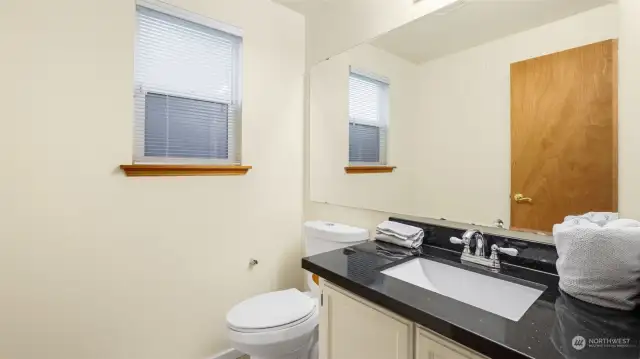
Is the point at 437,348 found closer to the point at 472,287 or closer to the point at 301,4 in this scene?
the point at 472,287

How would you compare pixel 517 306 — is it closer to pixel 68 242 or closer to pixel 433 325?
pixel 433 325

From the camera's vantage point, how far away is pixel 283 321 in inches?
54.4

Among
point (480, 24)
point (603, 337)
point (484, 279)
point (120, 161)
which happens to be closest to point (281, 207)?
point (120, 161)

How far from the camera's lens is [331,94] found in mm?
1947

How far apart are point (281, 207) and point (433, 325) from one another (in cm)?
148

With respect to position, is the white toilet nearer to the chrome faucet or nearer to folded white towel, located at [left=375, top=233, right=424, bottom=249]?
folded white towel, located at [left=375, top=233, right=424, bottom=249]

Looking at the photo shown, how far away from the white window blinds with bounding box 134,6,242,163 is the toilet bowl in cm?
91

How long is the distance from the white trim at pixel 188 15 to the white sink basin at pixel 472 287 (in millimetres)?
1674

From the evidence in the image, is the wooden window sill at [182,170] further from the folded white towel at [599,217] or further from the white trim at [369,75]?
the folded white towel at [599,217]

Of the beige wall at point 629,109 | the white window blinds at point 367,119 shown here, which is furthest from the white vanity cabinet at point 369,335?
the white window blinds at point 367,119

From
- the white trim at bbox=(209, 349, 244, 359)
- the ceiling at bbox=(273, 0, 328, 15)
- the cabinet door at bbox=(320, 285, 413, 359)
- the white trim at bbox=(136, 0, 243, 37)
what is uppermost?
the ceiling at bbox=(273, 0, 328, 15)

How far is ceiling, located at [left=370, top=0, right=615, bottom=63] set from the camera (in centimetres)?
102

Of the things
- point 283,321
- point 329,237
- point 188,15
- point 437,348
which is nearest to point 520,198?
point 437,348

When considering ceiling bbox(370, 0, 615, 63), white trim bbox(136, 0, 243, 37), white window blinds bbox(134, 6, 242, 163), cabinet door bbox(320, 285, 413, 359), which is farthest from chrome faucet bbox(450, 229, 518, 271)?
white trim bbox(136, 0, 243, 37)
